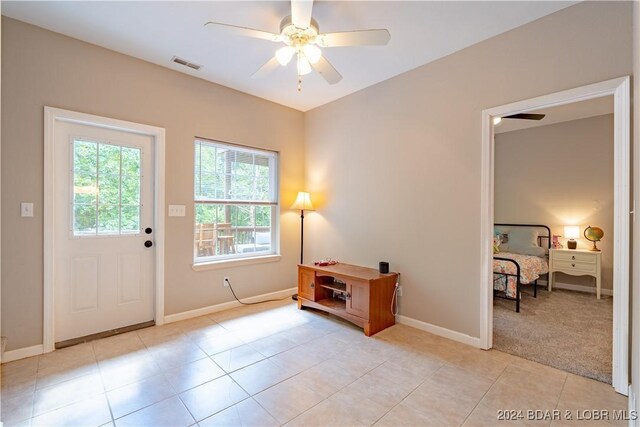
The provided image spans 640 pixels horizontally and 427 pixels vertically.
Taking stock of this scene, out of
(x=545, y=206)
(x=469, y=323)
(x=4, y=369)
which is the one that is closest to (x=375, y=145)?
(x=469, y=323)

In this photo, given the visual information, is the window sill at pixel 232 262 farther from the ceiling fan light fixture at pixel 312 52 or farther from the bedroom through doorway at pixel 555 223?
the bedroom through doorway at pixel 555 223

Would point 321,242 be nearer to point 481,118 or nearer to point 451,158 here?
point 451,158

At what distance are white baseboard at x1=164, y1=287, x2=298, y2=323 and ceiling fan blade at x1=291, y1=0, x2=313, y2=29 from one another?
303 cm

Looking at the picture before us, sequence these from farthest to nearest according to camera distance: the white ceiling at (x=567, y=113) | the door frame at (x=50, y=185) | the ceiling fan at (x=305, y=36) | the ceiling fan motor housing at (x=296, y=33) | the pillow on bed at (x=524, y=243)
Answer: the pillow on bed at (x=524, y=243), the white ceiling at (x=567, y=113), the door frame at (x=50, y=185), the ceiling fan motor housing at (x=296, y=33), the ceiling fan at (x=305, y=36)

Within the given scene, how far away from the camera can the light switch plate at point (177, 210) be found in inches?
124

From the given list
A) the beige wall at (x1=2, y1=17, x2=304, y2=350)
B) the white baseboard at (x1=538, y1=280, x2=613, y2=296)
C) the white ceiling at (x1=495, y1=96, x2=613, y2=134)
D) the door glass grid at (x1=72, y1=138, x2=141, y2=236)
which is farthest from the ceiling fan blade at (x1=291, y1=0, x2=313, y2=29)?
the white baseboard at (x1=538, y1=280, x2=613, y2=296)

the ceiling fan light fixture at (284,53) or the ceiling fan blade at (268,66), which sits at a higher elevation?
the ceiling fan blade at (268,66)

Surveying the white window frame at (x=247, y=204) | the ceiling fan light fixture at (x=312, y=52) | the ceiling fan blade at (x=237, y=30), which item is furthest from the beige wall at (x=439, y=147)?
the ceiling fan blade at (x=237, y=30)

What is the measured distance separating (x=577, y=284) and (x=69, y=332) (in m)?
6.62

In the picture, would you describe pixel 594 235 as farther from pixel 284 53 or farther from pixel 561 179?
pixel 284 53

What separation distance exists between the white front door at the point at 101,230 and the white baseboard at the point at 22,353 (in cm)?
17

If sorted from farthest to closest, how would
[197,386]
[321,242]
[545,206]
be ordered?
[545,206], [321,242], [197,386]

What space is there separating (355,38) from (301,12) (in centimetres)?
39

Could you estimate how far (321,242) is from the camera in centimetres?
414
